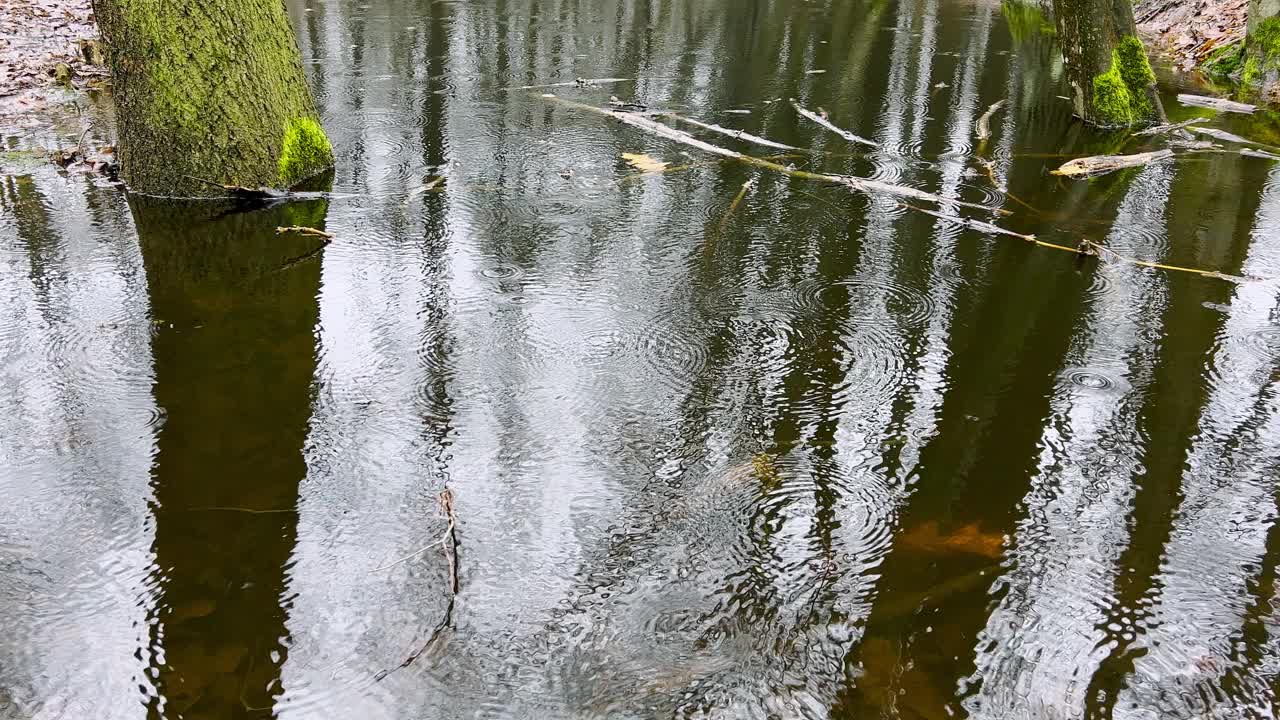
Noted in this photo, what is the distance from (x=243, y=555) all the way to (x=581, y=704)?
43.8 inches

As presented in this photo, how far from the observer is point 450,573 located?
2561mm

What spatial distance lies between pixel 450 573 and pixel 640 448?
0.84 m

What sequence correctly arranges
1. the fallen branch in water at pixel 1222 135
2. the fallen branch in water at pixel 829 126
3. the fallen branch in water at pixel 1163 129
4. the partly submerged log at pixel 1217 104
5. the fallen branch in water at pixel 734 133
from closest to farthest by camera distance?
the fallen branch in water at pixel 734 133, the fallen branch in water at pixel 829 126, the fallen branch in water at pixel 1222 135, the fallen branch in water at pixel 1163 129, the partly submerged log at pixel 1217 104

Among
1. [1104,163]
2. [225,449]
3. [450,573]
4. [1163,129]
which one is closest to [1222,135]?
[1163,129]

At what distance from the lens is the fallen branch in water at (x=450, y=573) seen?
2.28m

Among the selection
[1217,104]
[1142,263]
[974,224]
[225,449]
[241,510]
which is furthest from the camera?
[1217,104]

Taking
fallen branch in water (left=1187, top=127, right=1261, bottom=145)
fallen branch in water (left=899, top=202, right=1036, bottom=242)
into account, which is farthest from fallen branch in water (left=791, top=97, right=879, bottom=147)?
fallen branch in water (left=1187, top=127, right=1261, bottom=145)

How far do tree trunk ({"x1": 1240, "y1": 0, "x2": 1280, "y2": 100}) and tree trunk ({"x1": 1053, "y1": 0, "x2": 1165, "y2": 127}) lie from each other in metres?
1.75

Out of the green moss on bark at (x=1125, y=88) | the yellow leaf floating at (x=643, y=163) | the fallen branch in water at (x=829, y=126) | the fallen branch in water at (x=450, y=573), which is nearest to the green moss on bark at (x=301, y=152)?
the yellow leaf floating at (x=643, y=163)

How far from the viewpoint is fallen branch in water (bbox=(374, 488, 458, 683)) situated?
228cm

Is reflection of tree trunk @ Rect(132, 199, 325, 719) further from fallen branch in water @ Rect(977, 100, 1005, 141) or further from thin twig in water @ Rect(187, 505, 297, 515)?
fallen branch in water @ Rect(977, 100, 1005, 141)

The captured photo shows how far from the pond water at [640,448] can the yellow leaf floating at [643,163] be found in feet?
0.48

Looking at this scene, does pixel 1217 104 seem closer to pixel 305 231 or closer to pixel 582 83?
pixel 582 83

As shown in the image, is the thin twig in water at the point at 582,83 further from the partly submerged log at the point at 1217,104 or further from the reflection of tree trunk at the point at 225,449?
the partly submerged log at the point at 1217,104
